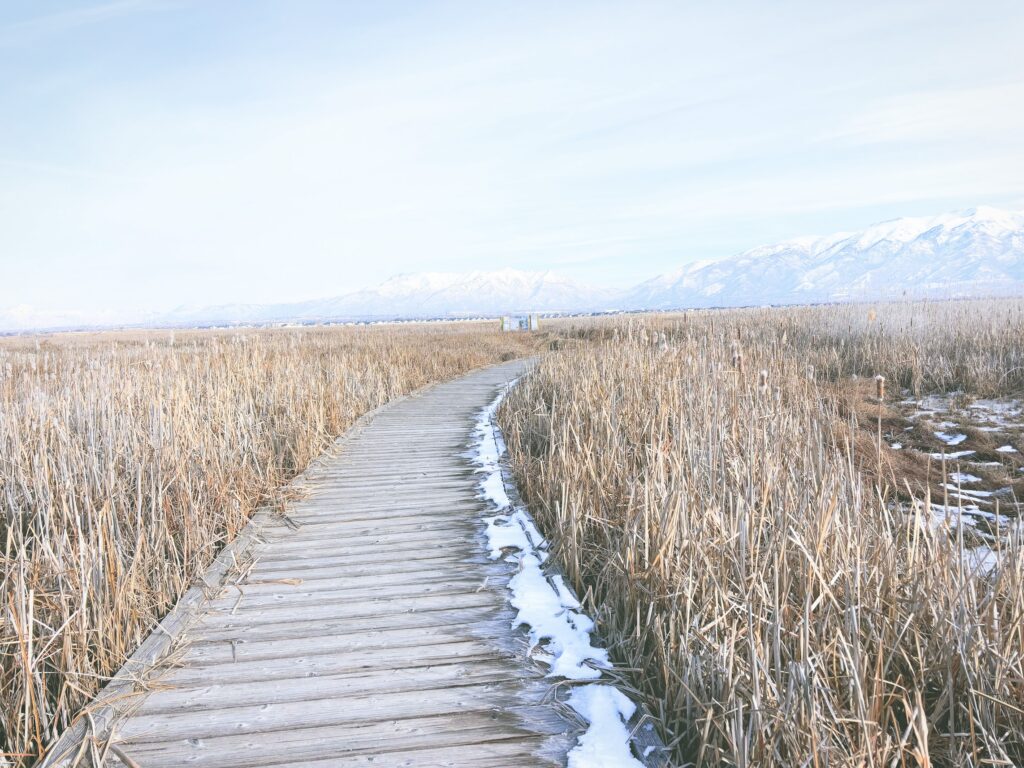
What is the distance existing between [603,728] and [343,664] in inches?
41.5

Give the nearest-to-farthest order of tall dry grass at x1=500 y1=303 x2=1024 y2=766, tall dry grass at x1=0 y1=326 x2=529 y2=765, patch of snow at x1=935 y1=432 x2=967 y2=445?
tall dry grass at x1=500 y1=303 x2=1024 y2=766 → tall dry grass at x1=0 y1=326 x2=529 y2=765 → patch of snow at x1=935 y1=432 x2=967 y2=445

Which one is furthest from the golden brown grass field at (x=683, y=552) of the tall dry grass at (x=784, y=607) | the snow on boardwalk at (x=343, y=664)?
the snow on boardwalk at (x=343, y=664)

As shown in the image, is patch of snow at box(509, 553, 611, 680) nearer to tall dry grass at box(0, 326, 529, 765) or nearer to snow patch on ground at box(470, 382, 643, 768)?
snow patch on ground at box(470, 382, 643, 768)

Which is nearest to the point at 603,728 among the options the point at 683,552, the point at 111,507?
the point at 683,552

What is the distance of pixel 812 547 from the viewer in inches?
97.3

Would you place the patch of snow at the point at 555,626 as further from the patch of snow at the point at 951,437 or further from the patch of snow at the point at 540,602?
the patch of snow at the point at 951,437

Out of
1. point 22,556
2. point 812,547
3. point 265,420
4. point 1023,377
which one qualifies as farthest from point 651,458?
point 1023,377

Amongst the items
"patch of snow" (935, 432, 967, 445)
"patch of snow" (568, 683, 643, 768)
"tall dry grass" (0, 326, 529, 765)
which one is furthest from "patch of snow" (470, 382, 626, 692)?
"patch of snow" (935, 432, 967, 445)

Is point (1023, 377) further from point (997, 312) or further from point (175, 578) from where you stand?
point (175, 578)

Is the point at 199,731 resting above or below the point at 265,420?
below

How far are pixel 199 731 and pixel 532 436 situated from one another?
4552 mm

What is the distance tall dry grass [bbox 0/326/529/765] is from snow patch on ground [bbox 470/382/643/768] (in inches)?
65.0

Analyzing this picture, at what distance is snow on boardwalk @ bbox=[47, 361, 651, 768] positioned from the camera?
6.73ft

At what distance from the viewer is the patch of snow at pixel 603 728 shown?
1959 mm
